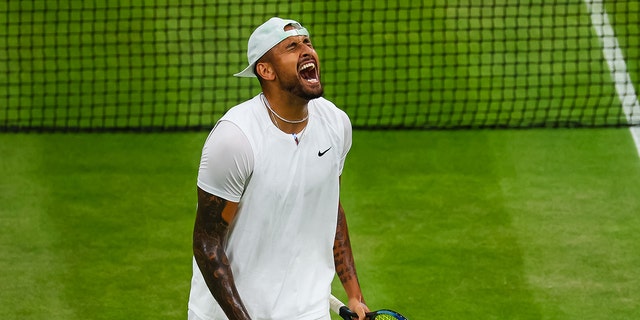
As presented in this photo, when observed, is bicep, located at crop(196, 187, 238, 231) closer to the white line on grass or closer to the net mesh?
the net mesh

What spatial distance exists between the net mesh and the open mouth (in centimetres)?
618

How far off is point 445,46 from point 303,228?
7.73 meters

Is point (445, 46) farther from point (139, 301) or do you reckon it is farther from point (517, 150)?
point (139, 301)

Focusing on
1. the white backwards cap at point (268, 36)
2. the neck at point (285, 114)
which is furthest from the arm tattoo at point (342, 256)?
the white backwards cap at point (268, 36)

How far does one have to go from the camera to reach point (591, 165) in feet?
35.6

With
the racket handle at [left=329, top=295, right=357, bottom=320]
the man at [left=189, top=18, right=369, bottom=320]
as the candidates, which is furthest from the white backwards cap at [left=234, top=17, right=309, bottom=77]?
the racket handle at [left=329, top=295, right=357, bottom=320]

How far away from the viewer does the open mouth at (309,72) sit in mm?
5617

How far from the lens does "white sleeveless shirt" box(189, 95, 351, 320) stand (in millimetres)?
5523

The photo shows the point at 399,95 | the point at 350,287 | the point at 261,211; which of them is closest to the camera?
the point at 261,211

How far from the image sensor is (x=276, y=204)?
223 inches

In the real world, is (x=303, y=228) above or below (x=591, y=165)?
above

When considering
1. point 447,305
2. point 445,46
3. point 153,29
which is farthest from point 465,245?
point 153,29

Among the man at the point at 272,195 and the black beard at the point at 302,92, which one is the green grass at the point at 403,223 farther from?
the black beard at the point at 302,92

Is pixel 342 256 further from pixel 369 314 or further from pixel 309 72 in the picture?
pixel 309 72
